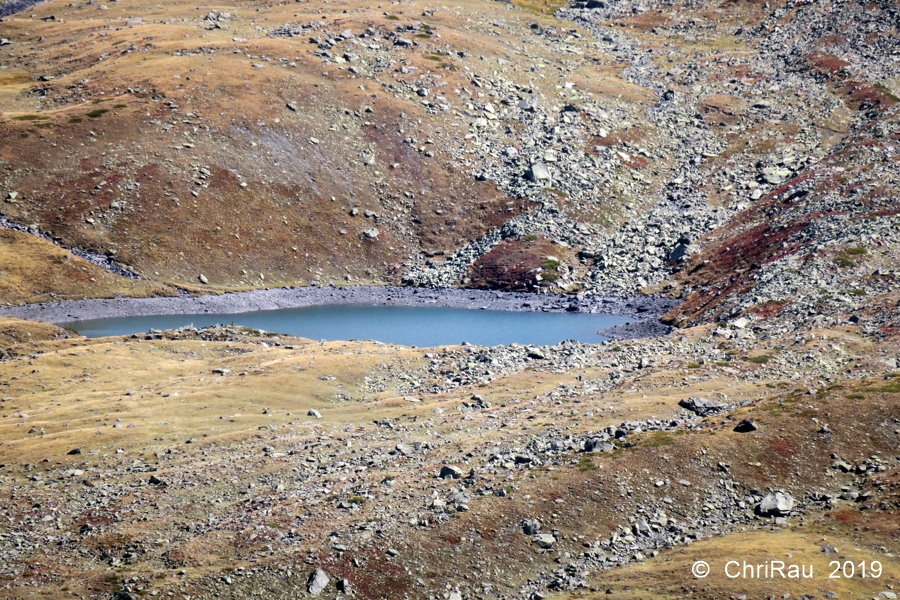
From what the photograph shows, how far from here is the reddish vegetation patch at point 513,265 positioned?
110 metres

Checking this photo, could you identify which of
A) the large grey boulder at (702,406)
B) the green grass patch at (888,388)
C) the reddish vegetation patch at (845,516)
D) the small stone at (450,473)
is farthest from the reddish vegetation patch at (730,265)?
the small stone at (450,473)

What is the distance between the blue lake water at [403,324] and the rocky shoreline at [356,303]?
1.32 meters

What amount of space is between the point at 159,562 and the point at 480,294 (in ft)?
241

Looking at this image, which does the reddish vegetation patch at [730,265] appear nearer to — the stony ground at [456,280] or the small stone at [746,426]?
the stony ground at [456,280]

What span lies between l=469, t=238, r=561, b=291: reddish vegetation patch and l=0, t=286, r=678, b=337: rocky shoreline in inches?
69.7

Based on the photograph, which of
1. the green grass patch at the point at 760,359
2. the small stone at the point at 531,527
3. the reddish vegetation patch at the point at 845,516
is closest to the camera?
the reddish vegetation patch at the point at 845,516

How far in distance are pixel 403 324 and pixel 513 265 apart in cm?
1937

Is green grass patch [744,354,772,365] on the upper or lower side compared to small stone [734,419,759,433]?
lower

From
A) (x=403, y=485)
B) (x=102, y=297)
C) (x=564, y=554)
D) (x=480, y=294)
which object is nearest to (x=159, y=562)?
(x=403, y=485)

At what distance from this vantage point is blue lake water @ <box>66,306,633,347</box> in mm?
91625

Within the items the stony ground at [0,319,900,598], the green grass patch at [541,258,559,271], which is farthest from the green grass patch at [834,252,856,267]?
the green grass patch at [541,258,559,271]

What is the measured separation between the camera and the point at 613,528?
40219 millimetres

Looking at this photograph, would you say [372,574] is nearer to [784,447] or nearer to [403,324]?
[784,447]

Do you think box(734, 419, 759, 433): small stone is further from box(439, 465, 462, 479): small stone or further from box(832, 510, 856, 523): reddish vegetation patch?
box(439, 465, 462, 479): small stone
